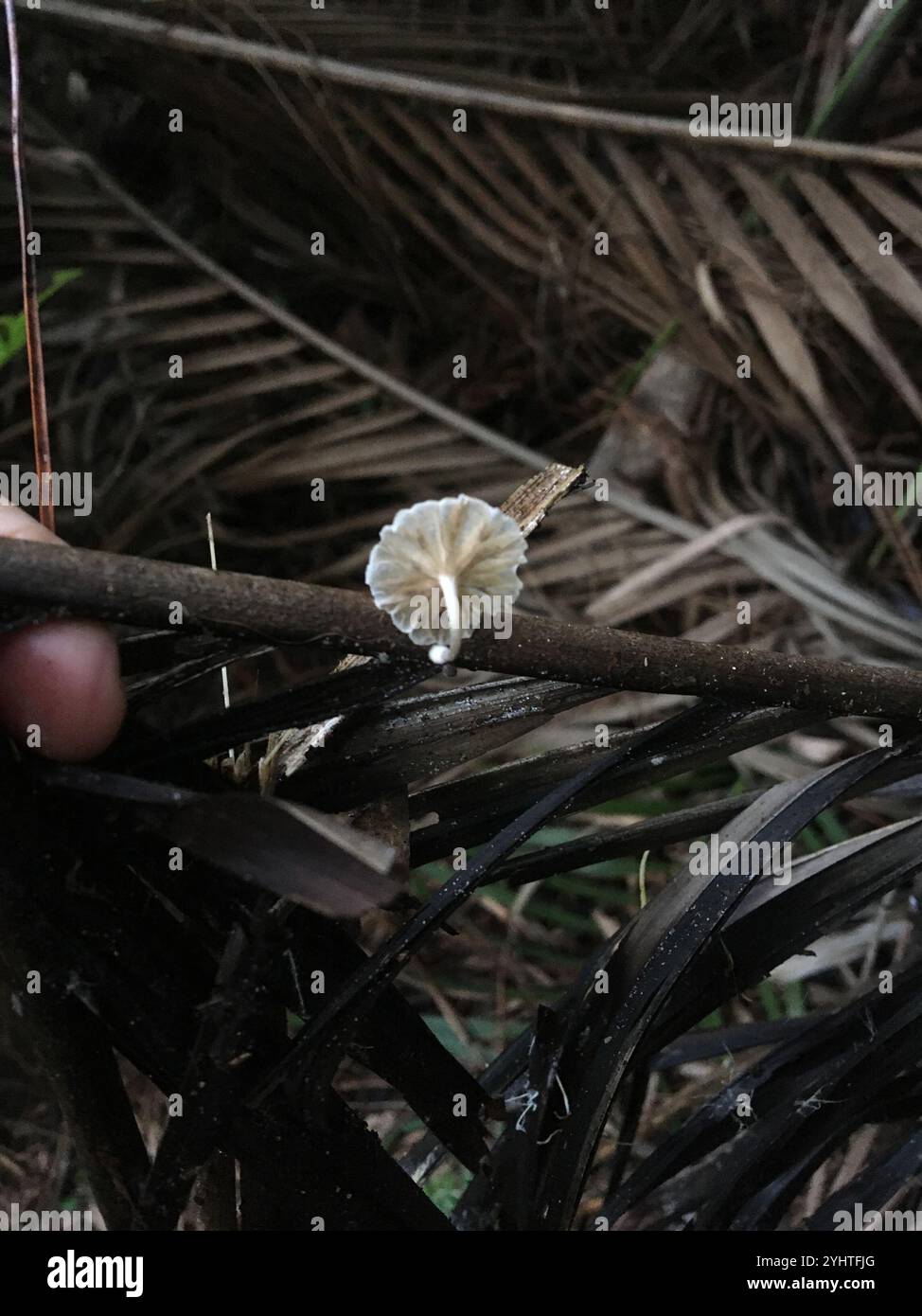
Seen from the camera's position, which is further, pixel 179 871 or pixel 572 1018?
pixel 572 1018

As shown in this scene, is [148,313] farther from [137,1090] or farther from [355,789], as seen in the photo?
[355,789]

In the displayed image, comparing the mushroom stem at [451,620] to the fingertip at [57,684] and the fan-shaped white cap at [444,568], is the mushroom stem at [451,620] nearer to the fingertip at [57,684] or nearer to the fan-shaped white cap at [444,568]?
the fan-shaped white cap at [444,568]

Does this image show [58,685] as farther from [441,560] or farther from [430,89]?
[430,89]

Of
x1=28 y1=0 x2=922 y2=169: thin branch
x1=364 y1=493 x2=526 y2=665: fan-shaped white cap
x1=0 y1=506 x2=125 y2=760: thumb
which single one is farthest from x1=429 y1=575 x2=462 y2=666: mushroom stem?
x1=28 y1=0 x2=922 y2=169: thin branch

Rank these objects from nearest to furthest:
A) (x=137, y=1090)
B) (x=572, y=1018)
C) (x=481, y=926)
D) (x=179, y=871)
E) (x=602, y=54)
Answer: (x=179, y=871), (x=572, y=1018), (x=137, y=1090), (x=481, y=926), (x=602, y=54)

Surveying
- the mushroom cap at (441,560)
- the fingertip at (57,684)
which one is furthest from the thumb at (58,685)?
the mushroom cap at (441,560)

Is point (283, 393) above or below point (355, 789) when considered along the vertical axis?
above

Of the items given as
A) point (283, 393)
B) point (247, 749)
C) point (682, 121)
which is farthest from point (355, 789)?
point (682, 121)

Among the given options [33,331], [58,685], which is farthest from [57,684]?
[33,331]
